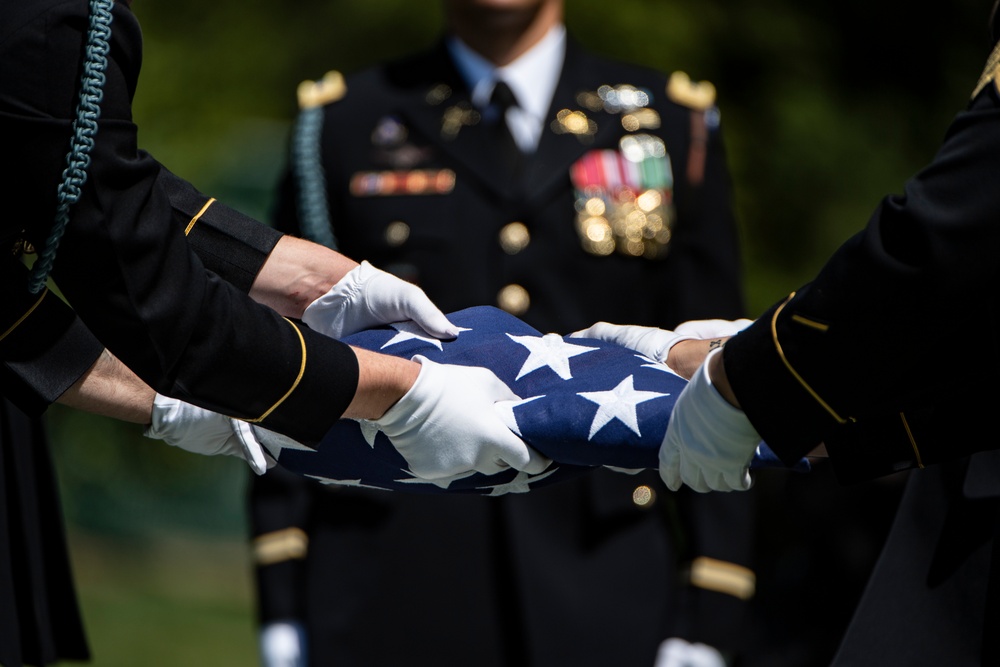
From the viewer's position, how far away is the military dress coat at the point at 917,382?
Answer: 2082 mm

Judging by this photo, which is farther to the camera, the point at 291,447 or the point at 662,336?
the point at 662,336

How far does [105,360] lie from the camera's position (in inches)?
104

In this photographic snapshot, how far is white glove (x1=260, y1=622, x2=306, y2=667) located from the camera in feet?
11.4

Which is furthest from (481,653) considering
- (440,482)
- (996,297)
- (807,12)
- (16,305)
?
(807,12)

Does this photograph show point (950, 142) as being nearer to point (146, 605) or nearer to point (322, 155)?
point (322, 155)

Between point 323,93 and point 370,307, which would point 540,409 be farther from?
point 323,93

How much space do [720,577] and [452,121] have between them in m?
1.14

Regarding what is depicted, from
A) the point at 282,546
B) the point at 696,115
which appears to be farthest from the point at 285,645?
the point at 696,115

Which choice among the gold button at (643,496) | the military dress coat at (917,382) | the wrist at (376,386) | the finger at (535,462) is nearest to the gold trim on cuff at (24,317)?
the wrist at (376,386)

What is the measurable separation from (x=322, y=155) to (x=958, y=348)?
1802 millimetres

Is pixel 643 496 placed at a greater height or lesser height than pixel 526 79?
lesser

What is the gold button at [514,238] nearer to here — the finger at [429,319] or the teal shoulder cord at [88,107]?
the finger at [429,319]

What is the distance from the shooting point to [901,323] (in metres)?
2.14

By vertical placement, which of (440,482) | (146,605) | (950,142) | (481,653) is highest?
(950,142)
